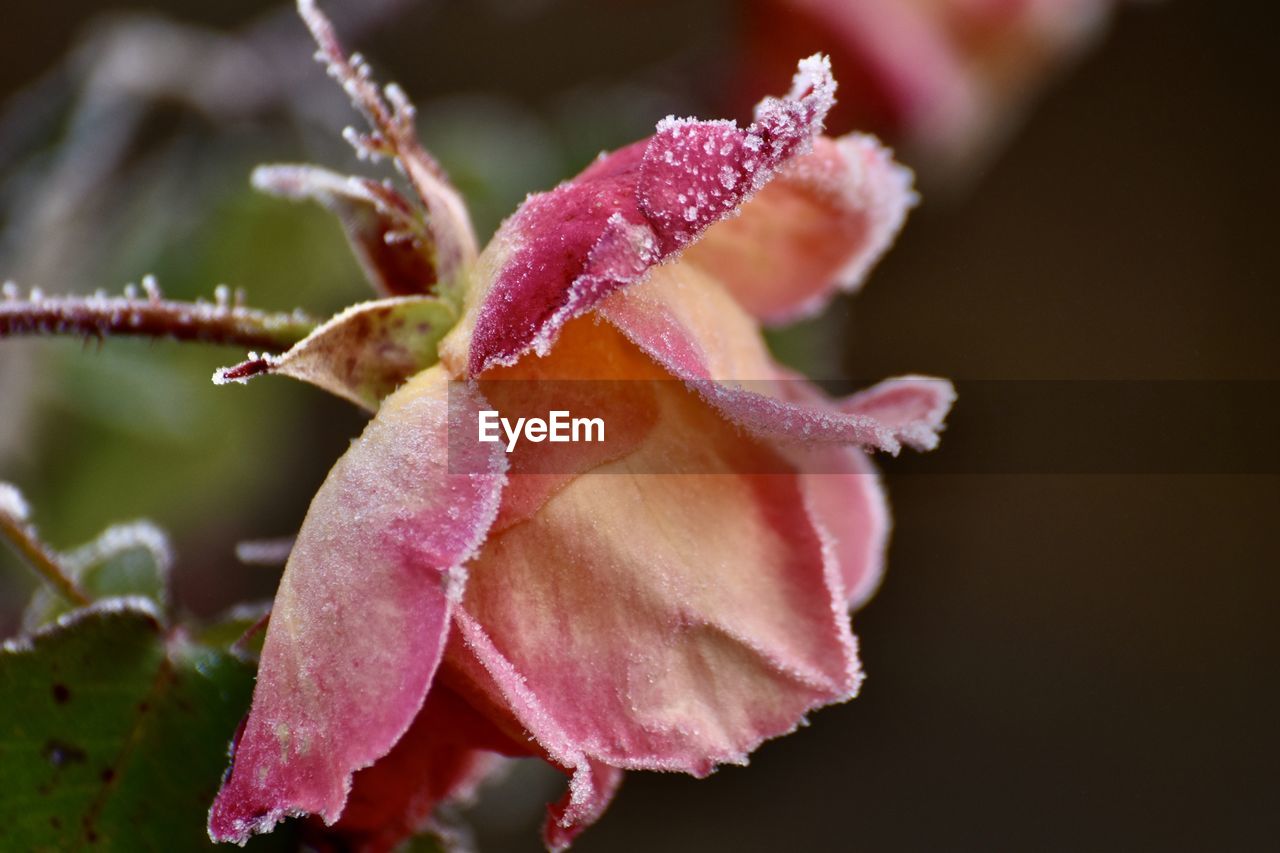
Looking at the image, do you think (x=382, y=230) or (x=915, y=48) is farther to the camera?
(x=915, y=48)

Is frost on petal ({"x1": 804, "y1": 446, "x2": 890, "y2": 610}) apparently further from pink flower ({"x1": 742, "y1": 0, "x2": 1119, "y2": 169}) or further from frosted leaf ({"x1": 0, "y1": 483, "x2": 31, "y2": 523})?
pink flower ({"x1": 742, "y1": 0, "x2": 1119, "y2": 169})

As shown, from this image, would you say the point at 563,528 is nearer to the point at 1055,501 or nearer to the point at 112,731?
the point at 112,731

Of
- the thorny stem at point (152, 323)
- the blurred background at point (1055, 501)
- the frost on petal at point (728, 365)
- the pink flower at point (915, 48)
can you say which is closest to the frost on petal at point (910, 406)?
the frost on petal at point (728, 365)

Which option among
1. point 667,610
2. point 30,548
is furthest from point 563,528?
point 30,548

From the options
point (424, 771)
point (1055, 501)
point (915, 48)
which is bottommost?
point (1055, 501)

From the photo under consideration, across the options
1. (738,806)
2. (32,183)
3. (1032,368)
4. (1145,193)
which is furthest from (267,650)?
(1145,193)

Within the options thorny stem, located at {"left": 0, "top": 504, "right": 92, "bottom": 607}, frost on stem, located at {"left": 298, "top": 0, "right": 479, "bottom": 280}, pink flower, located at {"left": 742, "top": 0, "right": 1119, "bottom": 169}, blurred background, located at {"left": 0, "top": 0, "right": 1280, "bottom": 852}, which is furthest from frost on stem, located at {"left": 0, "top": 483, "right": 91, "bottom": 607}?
blurred background, located at {"left": 0, "top": 0, "right": 1280, "bottom": 852}
